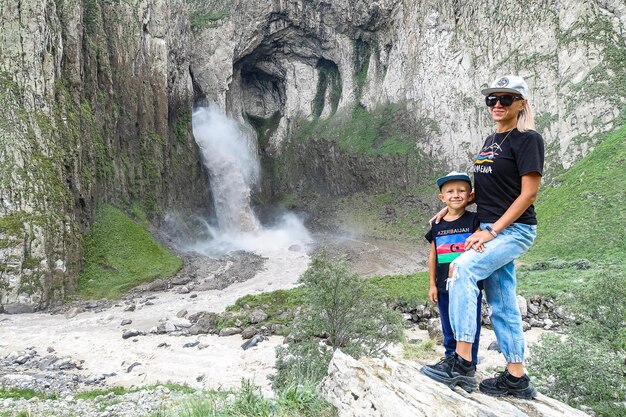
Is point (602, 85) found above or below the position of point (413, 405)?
above

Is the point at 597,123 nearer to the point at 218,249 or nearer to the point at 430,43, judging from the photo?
the point at 430,43

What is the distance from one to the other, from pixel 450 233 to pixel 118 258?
3798 centimetres

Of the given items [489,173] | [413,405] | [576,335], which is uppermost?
[489,173]

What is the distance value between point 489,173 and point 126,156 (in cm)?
4906

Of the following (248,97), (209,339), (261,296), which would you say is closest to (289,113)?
(248,97)

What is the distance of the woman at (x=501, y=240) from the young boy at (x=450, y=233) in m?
0.22

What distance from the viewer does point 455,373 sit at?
4.73m

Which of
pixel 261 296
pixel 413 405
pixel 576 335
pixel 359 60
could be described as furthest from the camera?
pixel 359 60

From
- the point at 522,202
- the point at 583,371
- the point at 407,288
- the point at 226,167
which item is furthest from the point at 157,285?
the point at 522,202

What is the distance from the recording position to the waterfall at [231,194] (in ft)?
182

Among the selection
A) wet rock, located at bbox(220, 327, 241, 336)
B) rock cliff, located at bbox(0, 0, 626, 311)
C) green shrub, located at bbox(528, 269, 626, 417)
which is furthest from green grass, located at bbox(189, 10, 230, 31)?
green shrub, located at bbox(528, 269, 626, 417)

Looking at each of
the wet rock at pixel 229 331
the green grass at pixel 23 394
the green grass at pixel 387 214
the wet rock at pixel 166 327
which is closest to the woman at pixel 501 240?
the green grass at pixel 23 394

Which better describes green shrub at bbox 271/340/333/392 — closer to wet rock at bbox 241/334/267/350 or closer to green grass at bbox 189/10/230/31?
wet rock at bbox 241/334/267/350

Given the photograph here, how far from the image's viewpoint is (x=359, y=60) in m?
71.1
